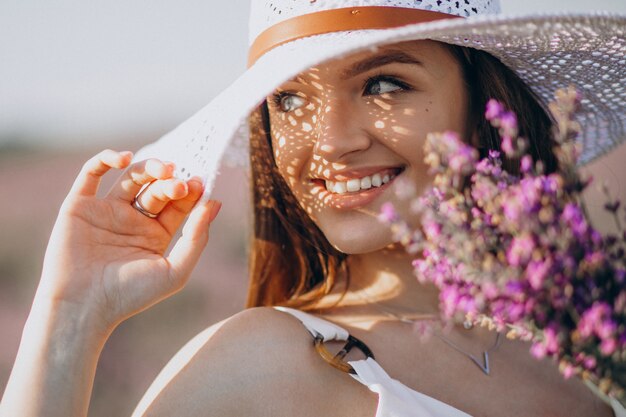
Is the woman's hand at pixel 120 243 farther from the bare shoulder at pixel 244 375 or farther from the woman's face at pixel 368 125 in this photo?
the woman's face at pixel 368 125

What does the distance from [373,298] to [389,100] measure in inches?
36.7

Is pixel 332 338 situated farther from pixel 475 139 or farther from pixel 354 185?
pixel 475 139

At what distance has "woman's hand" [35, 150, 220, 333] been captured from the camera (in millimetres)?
1983

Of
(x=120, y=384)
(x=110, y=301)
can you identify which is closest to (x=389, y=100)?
(x=110, y=301)

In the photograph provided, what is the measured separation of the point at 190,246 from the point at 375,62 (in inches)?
35.5

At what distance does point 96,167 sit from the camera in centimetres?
215

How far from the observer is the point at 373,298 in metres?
2.68

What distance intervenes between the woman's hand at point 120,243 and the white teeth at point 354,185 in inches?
18.6

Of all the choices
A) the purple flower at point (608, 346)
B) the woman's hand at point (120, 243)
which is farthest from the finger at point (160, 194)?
the purple flower at point (608, 346)

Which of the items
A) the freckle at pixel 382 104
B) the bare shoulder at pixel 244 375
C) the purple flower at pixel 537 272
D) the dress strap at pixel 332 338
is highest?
the freckle at pixel 382 104

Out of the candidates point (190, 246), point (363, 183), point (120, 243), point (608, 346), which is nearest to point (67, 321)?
point (120, 243)

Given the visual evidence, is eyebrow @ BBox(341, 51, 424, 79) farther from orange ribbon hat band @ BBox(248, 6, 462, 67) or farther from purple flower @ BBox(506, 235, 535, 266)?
purple flower @ BBox(506, 235, 535, 266)

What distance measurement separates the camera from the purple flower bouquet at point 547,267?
39.4 inches

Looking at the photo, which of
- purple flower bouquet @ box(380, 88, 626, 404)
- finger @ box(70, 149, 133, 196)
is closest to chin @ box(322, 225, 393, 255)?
finger @ box(70, 149, 133, 196)
